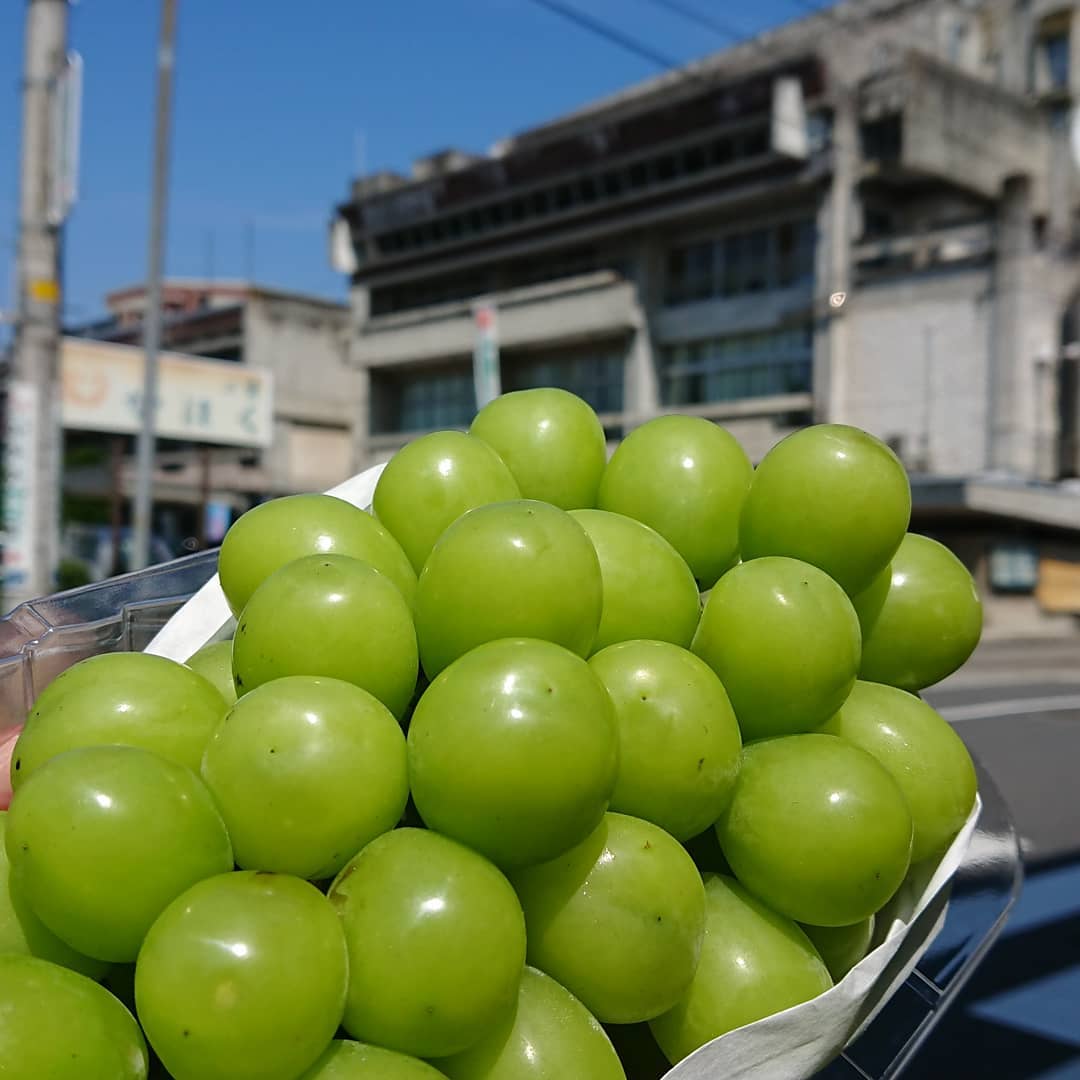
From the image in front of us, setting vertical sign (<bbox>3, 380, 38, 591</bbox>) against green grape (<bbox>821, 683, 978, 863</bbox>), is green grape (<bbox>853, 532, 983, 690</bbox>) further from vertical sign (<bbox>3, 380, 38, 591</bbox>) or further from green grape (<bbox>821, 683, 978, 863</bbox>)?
vertical sign (<bbox>3, 380, 38, 591</bbox>)

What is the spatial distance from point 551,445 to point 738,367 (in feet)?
87.2

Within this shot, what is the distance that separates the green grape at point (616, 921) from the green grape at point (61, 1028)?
404 mm

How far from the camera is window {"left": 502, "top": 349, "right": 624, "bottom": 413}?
30453mm

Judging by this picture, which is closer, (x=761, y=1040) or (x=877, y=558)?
(x=761, y=1040)

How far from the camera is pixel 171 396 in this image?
18469 mm

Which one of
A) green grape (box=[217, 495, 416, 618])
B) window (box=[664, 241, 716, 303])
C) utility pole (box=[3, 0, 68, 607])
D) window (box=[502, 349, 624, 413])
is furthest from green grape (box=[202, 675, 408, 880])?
window (box=[502, 349, 624, 413])

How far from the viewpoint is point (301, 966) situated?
1.00m

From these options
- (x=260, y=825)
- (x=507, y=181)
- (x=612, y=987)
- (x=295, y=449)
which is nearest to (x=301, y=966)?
(x=260, y=825)

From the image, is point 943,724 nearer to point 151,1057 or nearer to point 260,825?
point 260,825

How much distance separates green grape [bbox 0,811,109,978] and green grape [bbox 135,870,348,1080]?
11 cm

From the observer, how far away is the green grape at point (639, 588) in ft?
4.58

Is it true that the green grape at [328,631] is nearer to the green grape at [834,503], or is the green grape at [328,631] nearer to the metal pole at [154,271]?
Result: the green grape at [834,503]

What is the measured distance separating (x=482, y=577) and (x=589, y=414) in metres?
0.57

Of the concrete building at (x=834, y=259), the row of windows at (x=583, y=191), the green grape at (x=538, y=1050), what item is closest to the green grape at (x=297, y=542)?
the green grape at (x=538, y=1050)
